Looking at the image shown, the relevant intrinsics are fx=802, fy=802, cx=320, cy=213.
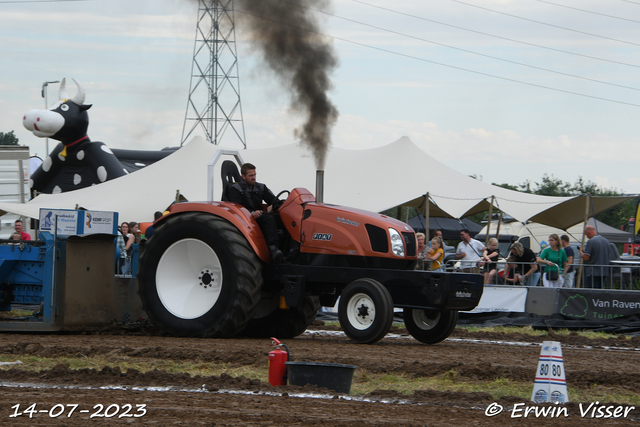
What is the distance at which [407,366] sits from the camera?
22.9 ft

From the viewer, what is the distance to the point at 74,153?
21156 millimetres

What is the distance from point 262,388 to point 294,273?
3493 millimetres

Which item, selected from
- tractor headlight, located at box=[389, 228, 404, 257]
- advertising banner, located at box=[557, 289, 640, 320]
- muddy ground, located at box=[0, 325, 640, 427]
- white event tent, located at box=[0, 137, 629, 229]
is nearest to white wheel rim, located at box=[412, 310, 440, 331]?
muddy ground, located at box=[0, 325, 640, 427]

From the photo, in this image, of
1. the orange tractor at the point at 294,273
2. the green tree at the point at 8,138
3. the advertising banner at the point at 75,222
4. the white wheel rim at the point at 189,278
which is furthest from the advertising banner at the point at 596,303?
the green tree at the point at 8,138

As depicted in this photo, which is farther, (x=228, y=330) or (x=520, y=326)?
(x=520, y=326)

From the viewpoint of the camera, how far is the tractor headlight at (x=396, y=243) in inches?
362

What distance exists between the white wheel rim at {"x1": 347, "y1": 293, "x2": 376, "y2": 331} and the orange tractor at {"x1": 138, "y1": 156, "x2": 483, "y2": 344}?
0.01 metres

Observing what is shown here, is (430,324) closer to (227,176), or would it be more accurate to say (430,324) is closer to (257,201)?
(257,201)

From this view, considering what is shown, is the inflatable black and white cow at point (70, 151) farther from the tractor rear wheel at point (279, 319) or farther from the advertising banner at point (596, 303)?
the advertising banner at point (596, 303)

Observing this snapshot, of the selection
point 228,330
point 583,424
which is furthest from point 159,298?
point 583,424

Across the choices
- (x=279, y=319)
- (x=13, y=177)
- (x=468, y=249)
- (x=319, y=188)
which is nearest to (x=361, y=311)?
(x=279, y=319)

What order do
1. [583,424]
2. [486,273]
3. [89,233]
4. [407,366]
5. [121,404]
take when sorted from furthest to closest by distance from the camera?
[486,273] → [89,233] → [407,366] → [121,404] → [583,424]

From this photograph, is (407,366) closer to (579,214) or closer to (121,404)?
(121,404)

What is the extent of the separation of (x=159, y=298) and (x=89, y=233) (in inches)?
52.2
